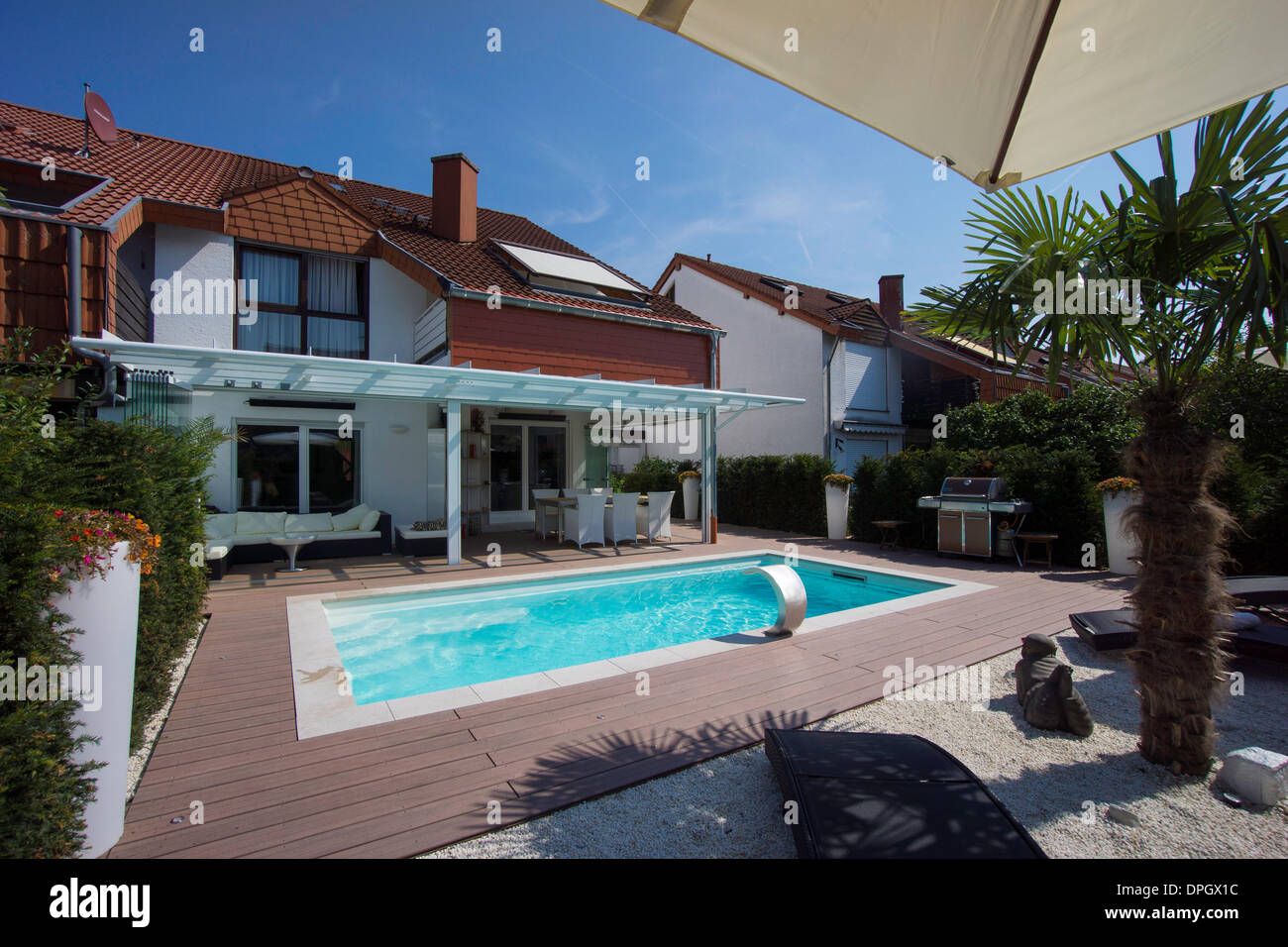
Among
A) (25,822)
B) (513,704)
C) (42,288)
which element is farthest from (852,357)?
(25,822)

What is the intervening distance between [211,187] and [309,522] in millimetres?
6529

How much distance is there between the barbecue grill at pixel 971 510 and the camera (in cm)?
953

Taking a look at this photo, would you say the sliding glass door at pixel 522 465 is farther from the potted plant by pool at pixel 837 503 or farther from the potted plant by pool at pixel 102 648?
the potted plant by pool at pixel 102 648

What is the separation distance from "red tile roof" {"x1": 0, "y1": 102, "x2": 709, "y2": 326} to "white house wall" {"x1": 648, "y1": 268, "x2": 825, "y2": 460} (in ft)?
13.6

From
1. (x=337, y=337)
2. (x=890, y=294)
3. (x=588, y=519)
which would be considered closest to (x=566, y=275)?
(x=337, y=337)

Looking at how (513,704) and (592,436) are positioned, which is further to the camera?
(592,436)

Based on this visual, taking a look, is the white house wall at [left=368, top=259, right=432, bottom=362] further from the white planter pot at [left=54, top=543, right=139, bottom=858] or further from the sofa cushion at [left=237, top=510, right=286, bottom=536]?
the white planter pot at [left=54, top=543, right=139, bottom=858]

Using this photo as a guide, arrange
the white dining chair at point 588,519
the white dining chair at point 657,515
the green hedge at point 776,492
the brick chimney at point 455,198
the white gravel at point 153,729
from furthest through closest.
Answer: the green hedge at point 776,492
the brick chimney at point 455,198
the white dining chair at point 657,515
the white dining chair at point 588,519
the white gravel at point 153,729

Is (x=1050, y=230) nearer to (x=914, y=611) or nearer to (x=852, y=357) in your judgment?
(x=914, y=611)

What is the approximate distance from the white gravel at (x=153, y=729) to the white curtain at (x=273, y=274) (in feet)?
25.1

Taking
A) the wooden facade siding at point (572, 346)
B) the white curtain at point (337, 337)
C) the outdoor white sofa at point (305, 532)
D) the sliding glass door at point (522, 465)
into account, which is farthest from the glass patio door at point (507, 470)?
the outdoor white sofa at point (305, 532)

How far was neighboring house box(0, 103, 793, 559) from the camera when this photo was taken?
795 cm

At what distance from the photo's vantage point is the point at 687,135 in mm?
5945
